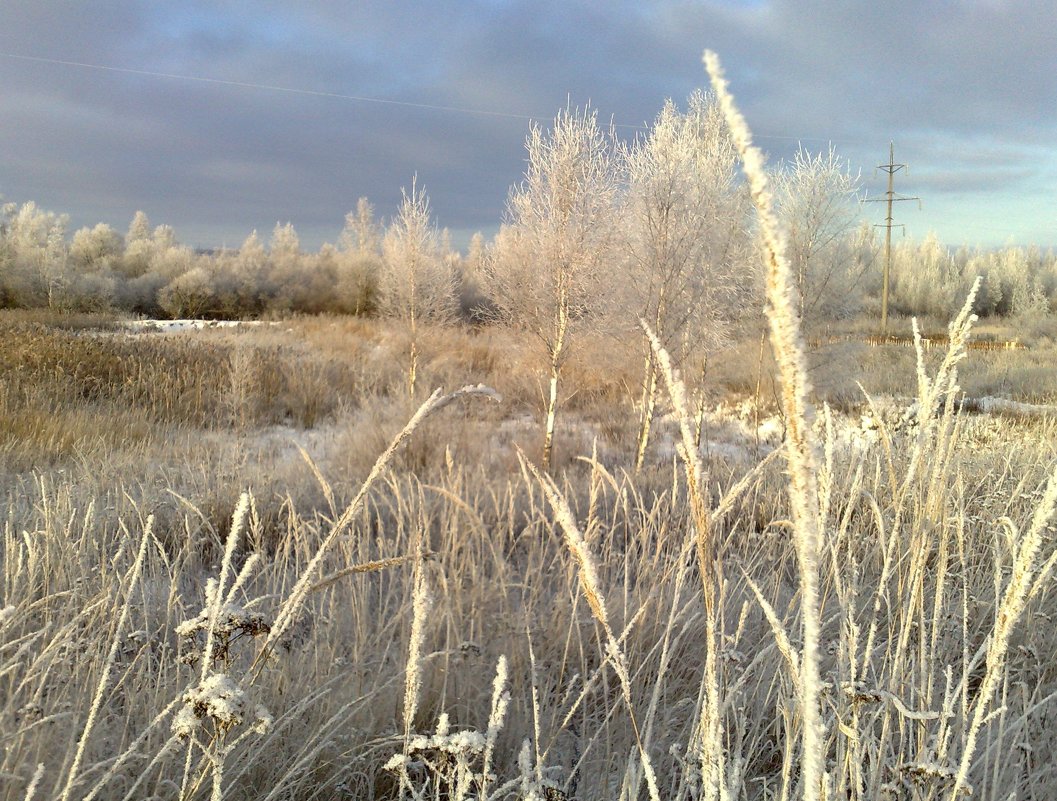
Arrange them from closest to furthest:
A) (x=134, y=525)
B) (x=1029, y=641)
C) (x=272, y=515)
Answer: (x=1029, y=641) < (x=134, y=525) < (x=272, y=515)

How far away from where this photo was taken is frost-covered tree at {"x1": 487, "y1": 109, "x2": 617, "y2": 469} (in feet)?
26.9

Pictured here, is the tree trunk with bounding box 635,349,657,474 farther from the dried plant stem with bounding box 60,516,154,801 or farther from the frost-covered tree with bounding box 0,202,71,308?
the frost-covered tree with bounding box 0,202,71,308

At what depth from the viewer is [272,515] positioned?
4.57 meters

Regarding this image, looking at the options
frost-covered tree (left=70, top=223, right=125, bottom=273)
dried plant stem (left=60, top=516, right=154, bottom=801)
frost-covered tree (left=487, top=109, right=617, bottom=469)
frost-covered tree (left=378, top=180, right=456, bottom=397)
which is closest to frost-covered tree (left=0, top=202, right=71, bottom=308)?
frost-covered tree (left=70, top=223, right=125, bottom=273)

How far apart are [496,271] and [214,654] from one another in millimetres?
9117

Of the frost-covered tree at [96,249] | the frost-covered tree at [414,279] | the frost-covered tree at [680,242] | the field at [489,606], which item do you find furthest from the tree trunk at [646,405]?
the frost-covered tree at [96,249]

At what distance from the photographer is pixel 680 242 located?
25.1ft

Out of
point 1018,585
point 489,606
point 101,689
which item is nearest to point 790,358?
point 1018,585

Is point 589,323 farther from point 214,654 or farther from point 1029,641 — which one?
point 214,654

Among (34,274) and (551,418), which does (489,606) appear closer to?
(551,418)

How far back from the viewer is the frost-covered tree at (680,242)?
773 centimetres

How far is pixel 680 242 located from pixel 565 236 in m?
1.31

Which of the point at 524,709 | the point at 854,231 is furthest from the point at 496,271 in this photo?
the point at 524,709

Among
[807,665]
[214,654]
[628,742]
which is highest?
[807,665]
